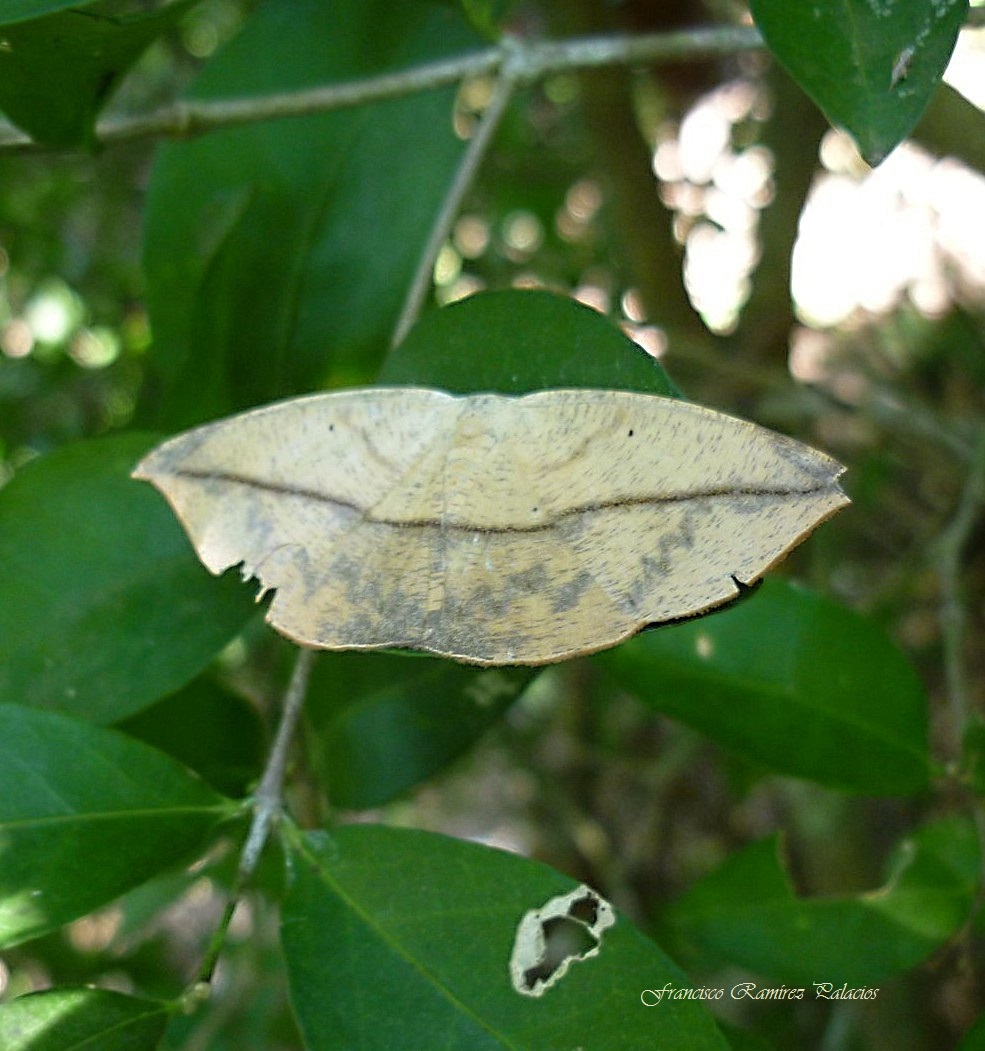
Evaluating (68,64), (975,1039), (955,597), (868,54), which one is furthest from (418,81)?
(975,1039)

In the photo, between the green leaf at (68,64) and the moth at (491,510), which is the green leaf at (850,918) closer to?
the moth at (491,510)

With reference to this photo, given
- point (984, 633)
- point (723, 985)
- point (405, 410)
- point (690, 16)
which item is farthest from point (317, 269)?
point (984, 633)

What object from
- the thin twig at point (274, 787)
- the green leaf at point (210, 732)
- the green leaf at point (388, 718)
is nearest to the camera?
the thin twig at point (274, 787)

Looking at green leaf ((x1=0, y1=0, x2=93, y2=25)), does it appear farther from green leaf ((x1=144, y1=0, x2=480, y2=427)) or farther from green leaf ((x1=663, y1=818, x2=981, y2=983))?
green leaf ((x1=663, y1=818, x2=981, y2=983))
